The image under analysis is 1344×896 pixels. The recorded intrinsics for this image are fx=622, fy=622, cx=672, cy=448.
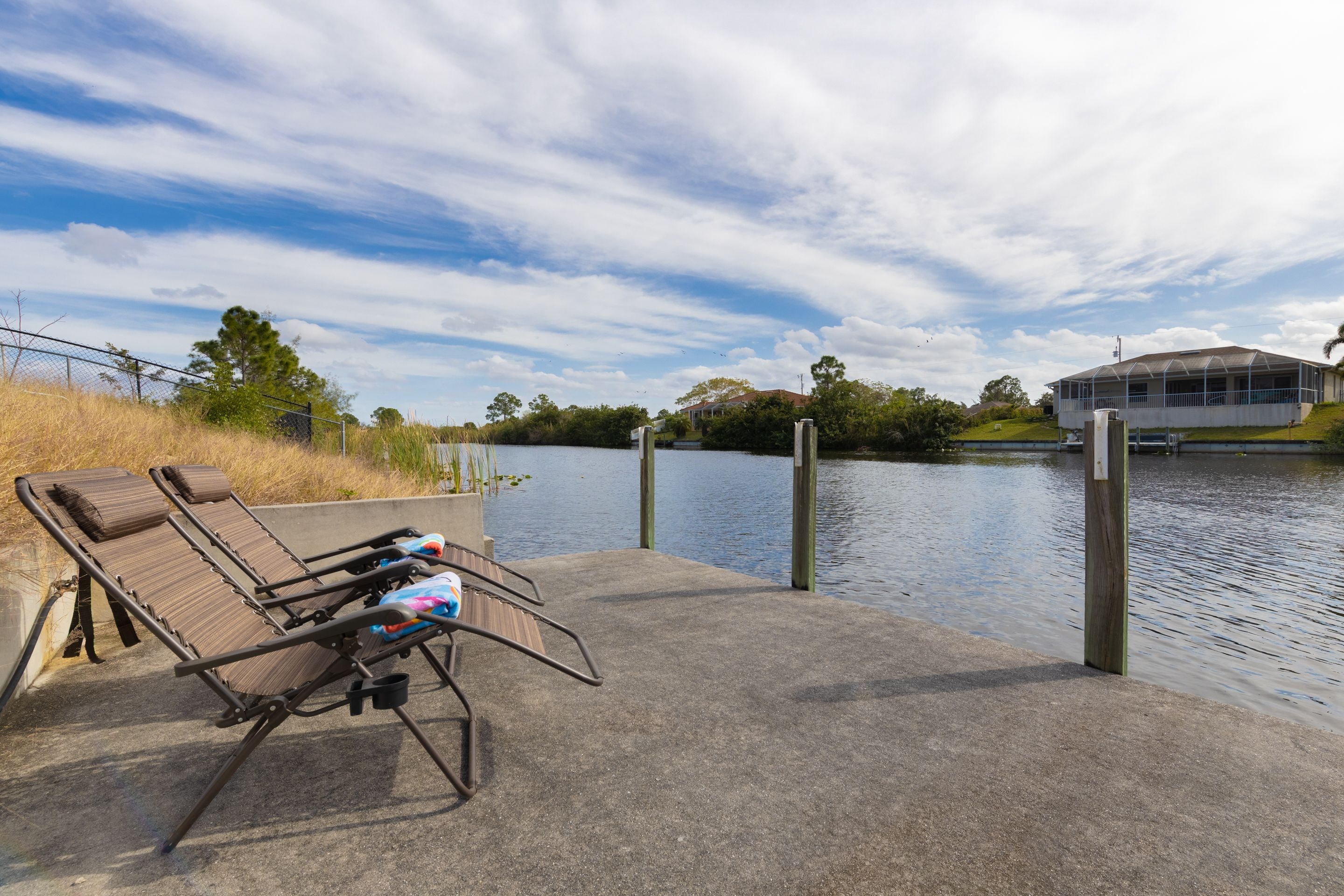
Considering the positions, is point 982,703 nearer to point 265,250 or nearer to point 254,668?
point 254,668

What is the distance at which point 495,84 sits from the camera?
26.3 ft

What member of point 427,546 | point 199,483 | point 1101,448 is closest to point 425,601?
point 427,546

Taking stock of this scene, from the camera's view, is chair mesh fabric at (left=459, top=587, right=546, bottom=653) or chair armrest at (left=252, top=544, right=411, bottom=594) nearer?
chair mesh fabric at (left=459, top=587, right=546, bottom=653)

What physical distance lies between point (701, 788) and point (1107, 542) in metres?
2.25

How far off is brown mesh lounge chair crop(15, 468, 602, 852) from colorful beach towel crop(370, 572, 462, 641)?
0.12 ft

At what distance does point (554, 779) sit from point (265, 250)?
1518 cm

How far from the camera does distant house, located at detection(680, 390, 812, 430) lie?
231 ft

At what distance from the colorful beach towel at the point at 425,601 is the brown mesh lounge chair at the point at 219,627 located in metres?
0.04

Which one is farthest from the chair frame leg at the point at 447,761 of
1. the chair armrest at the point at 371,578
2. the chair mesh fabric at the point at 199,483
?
the chair mesh fabric at the point at 199,483

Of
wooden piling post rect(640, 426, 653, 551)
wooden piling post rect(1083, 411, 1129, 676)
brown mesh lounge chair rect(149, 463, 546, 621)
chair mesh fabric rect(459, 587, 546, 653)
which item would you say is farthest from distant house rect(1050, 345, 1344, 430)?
chair mesh fabric rect(459, 587, 546, 653)

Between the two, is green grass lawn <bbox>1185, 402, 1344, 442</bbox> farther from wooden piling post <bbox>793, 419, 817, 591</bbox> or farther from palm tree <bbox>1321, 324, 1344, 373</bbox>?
wooden piling post <bbox>793, 419, 817, 591</bbox>

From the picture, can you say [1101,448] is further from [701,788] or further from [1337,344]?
[1337,344]

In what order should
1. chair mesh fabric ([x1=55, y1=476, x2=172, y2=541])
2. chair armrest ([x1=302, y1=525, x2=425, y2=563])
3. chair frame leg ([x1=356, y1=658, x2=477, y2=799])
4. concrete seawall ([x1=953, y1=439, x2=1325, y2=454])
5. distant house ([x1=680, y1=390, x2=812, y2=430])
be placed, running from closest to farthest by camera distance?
chair frame leg ([x1=356, y1=658, x2=477, y2=799]), chair mesh fabric ([x1=55, y1=476, x2=172, y2=541]), chair armrest ([x1=302, y1=525, x2=425, y2=563]), concrete seawall ([x1=953, y1=439, x2=1325, y2=454]), distant house ([x1=680, y1=390, x2=812, y2=430])

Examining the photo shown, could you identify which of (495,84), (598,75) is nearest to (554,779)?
(495,84)
